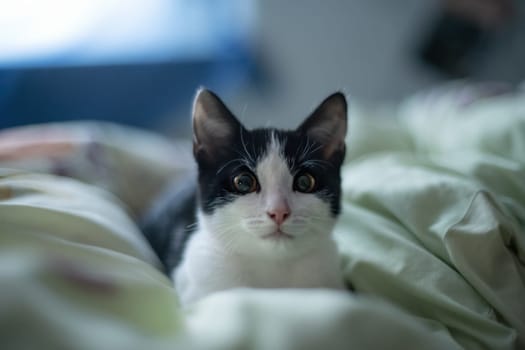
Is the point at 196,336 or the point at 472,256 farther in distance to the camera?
the point at 472,256

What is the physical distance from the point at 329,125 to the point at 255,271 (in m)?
0.36

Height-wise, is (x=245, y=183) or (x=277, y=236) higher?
(x=245, y=183)

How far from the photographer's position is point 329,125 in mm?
982

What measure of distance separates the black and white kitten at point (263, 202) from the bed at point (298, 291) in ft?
0.33

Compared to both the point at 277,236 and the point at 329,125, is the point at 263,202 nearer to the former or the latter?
the point at 277,236

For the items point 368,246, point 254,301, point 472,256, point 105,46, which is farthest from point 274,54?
point 254,301

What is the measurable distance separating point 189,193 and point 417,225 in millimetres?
604

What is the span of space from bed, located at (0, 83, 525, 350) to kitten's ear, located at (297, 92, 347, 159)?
0.60 feet

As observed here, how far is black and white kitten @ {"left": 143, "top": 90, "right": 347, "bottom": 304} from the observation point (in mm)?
852

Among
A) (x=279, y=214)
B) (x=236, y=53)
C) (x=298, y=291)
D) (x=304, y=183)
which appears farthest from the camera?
(x=236, y=53)

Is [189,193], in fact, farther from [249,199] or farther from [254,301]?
[254,301]

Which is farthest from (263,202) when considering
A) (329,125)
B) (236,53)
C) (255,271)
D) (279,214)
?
(236,53)

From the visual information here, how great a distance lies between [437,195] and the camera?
3.05 feet

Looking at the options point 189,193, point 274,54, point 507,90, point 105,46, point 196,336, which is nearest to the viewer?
point 196,336
